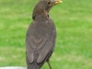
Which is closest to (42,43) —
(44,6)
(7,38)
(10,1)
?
(44,6)

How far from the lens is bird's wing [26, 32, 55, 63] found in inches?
273

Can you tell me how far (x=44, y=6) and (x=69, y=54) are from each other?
5.05 meters

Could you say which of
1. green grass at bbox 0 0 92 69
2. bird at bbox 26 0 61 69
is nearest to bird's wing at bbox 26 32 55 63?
bird at bbox 26 0 61 69

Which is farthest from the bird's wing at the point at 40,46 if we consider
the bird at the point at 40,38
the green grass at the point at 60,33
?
the green grass at the point at 60,33

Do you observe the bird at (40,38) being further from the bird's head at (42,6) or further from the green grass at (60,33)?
the green grass at (60,33)

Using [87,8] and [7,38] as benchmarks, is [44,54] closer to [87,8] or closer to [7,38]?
[7,38]

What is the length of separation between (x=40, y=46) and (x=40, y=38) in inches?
7.8

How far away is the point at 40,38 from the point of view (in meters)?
7.26

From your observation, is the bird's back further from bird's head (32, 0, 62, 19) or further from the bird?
bird's head (32, 0, 62, 19)

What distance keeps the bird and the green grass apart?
3.63 metres

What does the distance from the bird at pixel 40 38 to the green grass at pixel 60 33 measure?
11.9 ft

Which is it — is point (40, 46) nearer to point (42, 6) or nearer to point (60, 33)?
point (42, 6)

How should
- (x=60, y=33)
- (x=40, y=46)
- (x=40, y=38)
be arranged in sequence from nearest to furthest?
1. (x=40, y=46)
2. (x=40, y=38)
3. (x=60, y=33)

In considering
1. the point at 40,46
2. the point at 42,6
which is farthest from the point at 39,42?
the point at 42,6
